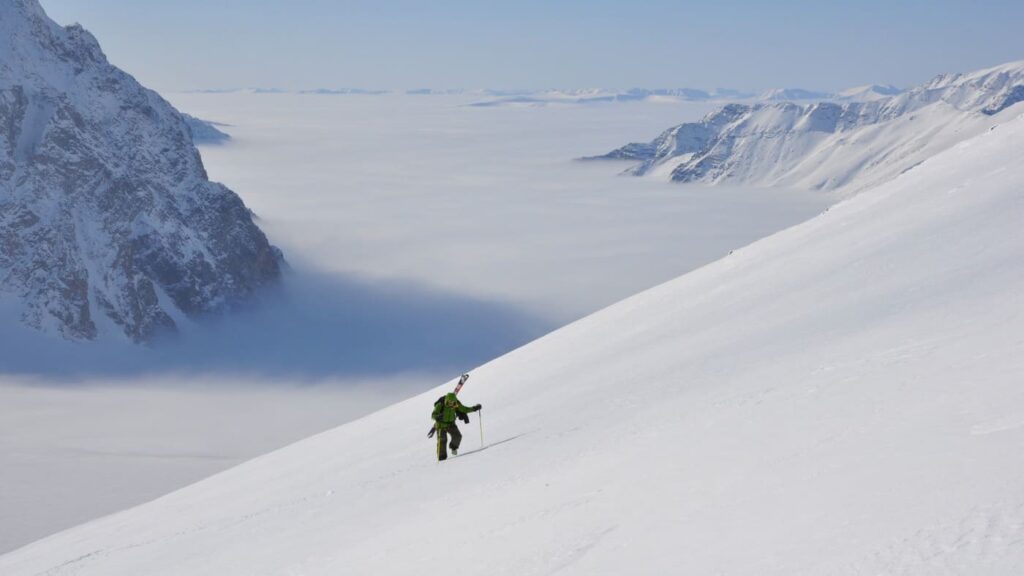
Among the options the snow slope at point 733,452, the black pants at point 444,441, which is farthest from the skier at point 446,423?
the snow slope at point 733,452

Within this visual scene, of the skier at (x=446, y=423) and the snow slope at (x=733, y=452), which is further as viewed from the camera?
the skier at (x=446, y=423)

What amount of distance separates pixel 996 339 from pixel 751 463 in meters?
3.88

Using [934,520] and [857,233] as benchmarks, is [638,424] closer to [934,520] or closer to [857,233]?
[934,520]

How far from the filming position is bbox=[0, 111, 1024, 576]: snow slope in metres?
6.87

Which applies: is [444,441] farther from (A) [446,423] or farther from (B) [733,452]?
(B) [733,452]

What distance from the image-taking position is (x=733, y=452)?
371 inches

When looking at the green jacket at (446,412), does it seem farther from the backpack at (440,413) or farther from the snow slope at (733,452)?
the snow slope at (733,452)

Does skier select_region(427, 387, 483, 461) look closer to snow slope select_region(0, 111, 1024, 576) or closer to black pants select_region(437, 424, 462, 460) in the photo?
black pants select_region(437, 424, 462, 460)

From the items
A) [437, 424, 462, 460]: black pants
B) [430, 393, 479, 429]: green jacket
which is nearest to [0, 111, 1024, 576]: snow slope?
[437, 424, 462, 460]: black pants

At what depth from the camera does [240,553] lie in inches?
542

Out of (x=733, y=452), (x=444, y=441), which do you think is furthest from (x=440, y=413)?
(x=733, y=452)

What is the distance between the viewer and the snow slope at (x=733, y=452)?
6.87 meters

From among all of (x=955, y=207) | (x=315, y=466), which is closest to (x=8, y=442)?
(x=315, y=466)

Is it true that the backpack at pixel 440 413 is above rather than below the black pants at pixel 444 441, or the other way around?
above
